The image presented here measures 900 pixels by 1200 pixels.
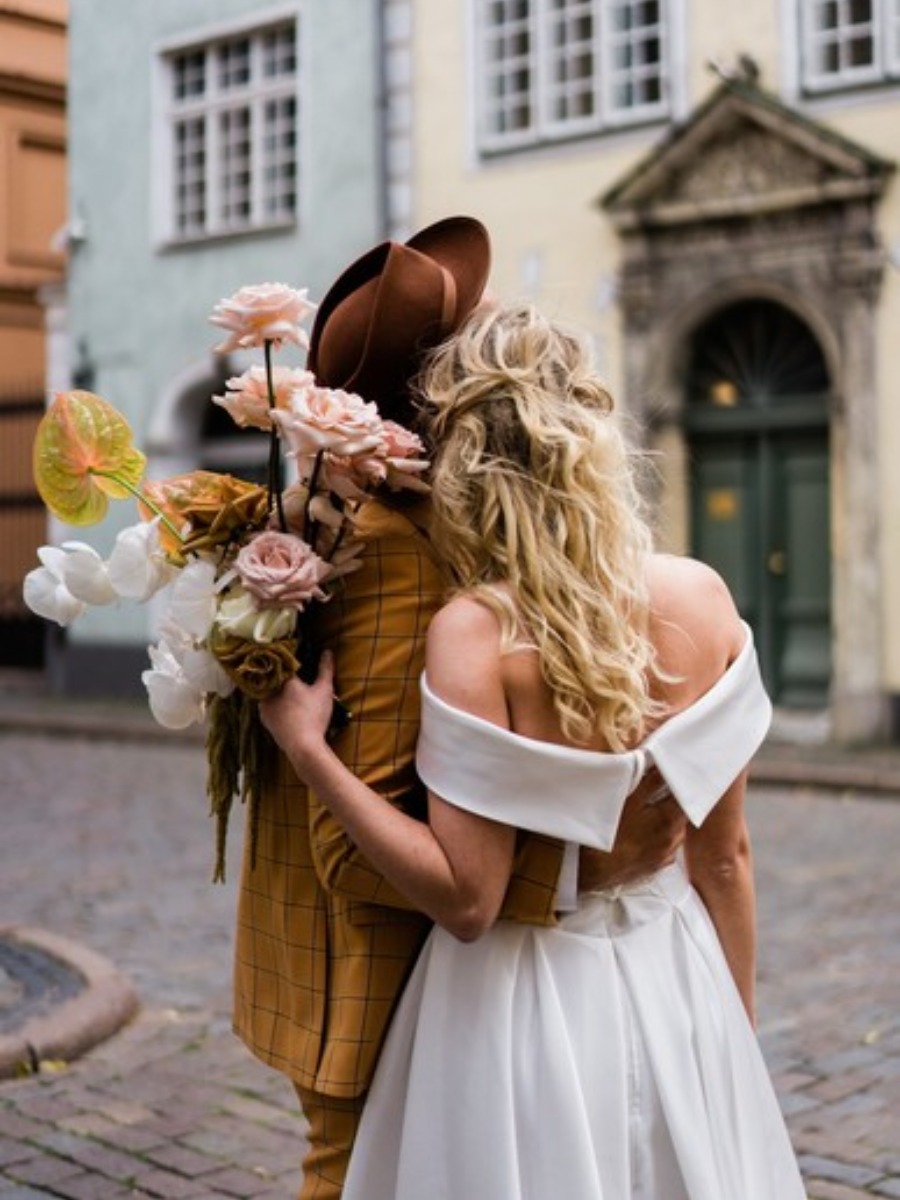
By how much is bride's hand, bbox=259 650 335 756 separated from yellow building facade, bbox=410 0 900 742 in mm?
11018

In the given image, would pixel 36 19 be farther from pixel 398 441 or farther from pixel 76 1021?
pixel 398 441

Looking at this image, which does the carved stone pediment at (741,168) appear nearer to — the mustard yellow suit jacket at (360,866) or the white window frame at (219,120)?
the white window frame at (219,120)

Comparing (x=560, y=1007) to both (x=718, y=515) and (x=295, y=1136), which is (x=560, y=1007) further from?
(x=718, y=515)

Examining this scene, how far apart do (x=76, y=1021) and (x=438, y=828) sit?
11.0 feet

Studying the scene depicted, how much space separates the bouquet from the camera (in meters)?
2.11

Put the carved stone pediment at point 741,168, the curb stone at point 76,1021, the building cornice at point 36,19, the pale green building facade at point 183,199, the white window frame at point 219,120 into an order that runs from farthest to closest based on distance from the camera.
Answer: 1. the building cornice at point 36,19
2. the white window frame at point 219,120
3. the pale green building facade at point 183,199
4. the carved stone pediment at point 741,168
5. the curb stone at point 76,1021

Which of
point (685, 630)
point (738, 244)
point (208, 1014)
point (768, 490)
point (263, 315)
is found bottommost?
point (208, 1014)

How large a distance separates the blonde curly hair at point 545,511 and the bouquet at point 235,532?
3.3 inches

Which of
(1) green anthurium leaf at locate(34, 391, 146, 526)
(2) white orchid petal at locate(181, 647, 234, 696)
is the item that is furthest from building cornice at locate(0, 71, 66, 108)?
(2) white orchid petal at locate(181, 647, 234, 696)

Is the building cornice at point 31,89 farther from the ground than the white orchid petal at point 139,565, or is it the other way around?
the building cornice at point 31,89

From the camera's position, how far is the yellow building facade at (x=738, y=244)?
13398 mm

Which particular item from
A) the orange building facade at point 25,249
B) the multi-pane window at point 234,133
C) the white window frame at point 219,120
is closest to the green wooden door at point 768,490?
the white window frame at point 219,120

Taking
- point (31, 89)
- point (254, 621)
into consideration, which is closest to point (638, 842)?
point (254, 621)

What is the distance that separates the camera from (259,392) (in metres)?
2.26
